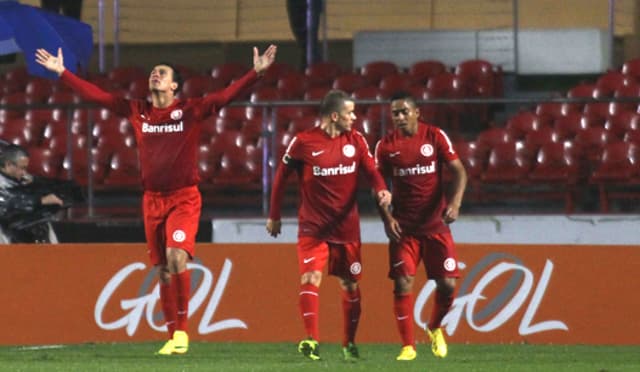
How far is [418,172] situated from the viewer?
40.6 feet

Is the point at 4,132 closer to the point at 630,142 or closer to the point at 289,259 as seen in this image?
the point at 289,259

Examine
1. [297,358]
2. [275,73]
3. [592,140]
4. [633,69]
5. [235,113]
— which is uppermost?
[633,69]

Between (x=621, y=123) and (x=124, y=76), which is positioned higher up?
(x=124, y=76)

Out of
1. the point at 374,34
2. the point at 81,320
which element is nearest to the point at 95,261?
the point at 81,320

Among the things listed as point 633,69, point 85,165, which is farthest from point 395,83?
point 85,165

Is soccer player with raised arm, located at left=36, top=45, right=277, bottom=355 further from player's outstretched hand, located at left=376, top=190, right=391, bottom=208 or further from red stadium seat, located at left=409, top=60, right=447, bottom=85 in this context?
red stadium seat, located at left=409, top=60, right=447, bottom=85

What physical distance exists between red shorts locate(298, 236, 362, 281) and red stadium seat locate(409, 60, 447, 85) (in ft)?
26.8

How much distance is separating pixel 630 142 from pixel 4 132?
690 cm

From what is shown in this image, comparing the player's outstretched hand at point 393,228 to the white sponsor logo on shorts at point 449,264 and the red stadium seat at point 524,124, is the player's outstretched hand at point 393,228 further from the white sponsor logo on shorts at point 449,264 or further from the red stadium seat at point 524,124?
the red stadium seat at point 524,124

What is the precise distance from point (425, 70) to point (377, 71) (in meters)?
0.57

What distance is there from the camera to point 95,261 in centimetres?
1535

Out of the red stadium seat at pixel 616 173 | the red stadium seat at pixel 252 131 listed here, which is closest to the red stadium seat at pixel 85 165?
the red stadium seat at pixel 252 131

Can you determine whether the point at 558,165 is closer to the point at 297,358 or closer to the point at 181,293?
the point at 297,358

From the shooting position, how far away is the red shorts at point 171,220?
12.0m
